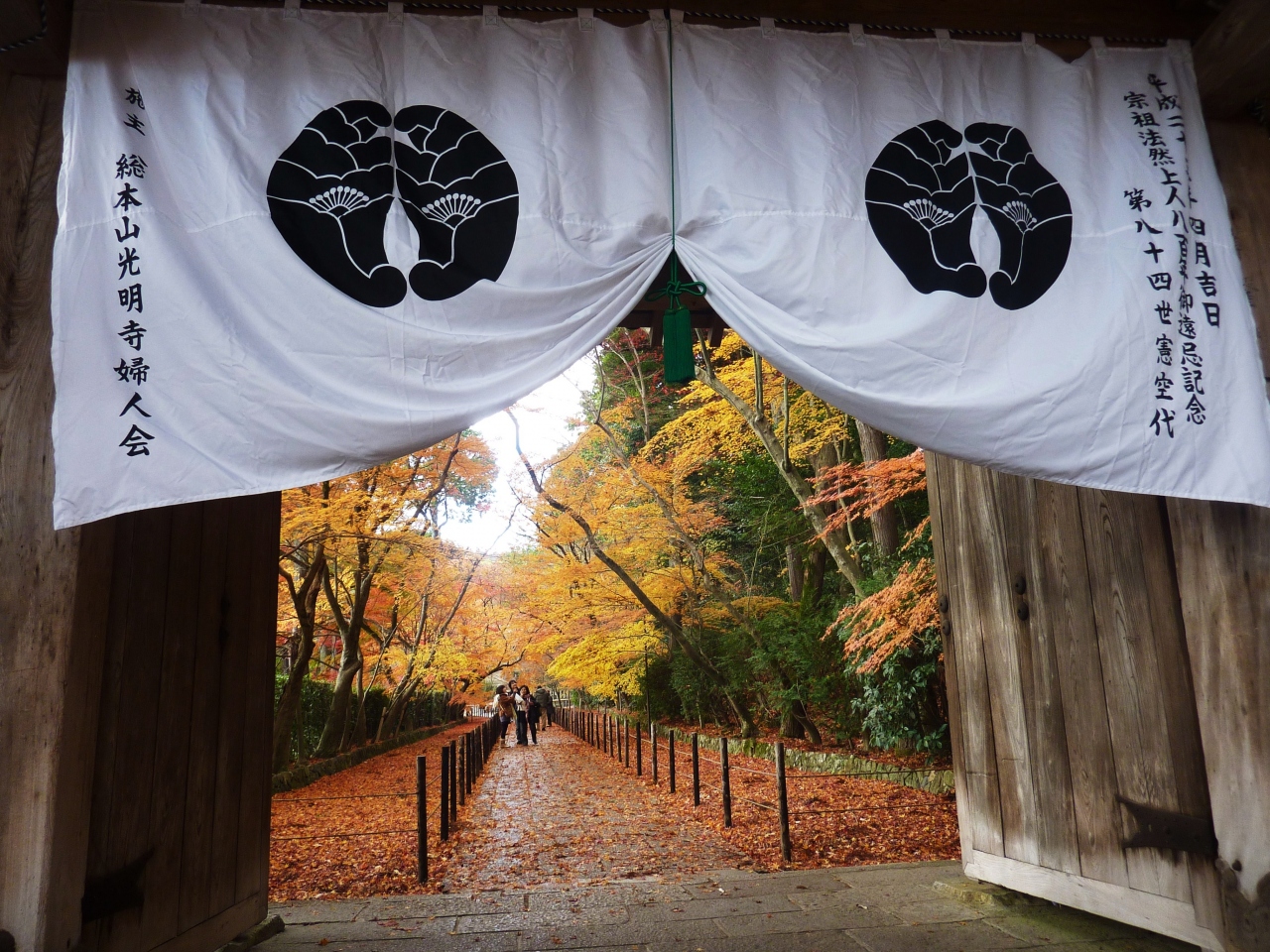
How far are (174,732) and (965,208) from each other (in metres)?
4.13

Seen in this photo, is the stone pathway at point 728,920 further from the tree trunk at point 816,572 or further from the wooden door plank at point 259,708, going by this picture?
the tree trunk at point 816,572

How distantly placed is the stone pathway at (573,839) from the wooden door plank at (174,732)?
2706 millimetres

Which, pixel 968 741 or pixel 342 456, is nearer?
pixel 342 456

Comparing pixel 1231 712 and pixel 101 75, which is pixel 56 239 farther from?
pixel 1231 712

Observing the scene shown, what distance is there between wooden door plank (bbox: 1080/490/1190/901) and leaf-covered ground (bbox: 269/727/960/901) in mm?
3172

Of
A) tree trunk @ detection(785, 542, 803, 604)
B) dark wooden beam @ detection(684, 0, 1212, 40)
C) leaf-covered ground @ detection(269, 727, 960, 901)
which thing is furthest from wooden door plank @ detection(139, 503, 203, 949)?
tree trunk @ detection(785, 542, 803, 604)

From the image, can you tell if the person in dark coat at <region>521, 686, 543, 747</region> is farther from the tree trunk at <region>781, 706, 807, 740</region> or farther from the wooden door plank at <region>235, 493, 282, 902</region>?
the wooden door plank at <region>235, 493, 282, 902</region>

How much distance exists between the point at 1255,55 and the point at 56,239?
4.73 meters

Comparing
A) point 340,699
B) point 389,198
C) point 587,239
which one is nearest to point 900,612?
point 587,239

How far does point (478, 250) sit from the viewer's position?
2.98 metres

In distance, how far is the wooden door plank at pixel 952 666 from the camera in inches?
190

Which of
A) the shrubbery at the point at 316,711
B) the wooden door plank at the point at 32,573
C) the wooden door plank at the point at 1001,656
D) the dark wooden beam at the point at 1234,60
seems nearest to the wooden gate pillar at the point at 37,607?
the wooden door plank at the point at 32,573

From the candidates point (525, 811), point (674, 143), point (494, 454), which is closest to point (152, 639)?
point (674, 143)

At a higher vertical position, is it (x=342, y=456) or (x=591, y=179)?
(x=591, y=179)
